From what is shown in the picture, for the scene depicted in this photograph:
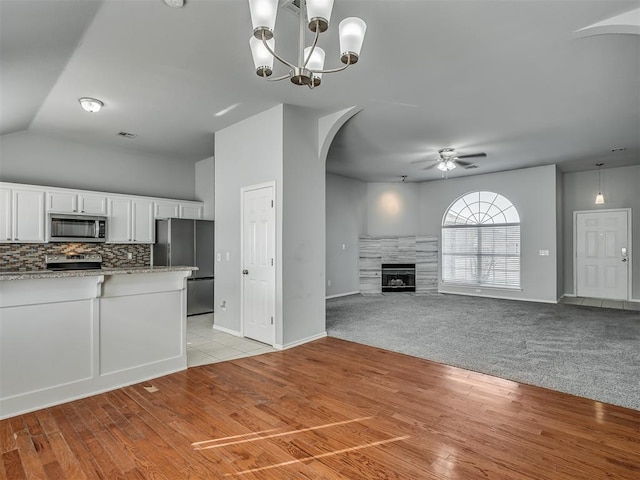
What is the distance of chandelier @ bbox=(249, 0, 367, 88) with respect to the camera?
6.19 feet

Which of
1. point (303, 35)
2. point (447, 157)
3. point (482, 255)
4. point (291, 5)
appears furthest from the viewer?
point (482, 255)

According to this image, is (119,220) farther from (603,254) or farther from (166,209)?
(603,254)

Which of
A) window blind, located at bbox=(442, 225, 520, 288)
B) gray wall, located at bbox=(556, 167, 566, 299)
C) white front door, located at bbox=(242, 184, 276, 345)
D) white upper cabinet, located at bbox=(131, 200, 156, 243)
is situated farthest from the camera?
window blind, located at bbox=(442, 225, 520, 288)

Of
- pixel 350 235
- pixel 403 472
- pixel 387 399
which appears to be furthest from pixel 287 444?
pixel 350 235

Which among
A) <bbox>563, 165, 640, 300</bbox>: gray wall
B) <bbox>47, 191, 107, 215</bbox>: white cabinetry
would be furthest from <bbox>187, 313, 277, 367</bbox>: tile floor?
<bbox>563, 165, 640, 300</bbox>: gray wall

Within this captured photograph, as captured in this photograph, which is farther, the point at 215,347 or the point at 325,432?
the point at 215,347

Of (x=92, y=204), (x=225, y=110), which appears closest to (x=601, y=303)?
(x=225, y=110)

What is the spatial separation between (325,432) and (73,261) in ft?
16.1

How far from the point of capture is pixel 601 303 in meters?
7.30

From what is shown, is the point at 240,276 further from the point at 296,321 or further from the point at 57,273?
the point at 57,273

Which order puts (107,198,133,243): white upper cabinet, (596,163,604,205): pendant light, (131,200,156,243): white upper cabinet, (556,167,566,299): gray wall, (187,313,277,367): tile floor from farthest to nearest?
(556,167,566,299): gray wall → (596,163,604,205): pendant light → (131,200,156,243): white upper cabinet → (107,198,133,243): white upper cabinet → (187,313,277,367): tile floor

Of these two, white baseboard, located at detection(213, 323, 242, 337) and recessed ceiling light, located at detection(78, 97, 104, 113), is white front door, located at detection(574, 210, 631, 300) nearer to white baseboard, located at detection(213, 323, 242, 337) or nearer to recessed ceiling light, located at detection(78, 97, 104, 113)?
white baseboard, located at detection(213, 323, 242, 337)

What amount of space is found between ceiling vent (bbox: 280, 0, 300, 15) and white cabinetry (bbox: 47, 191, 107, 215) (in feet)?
15.3

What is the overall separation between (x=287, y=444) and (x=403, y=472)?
72 cm
